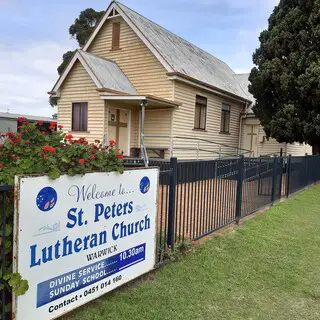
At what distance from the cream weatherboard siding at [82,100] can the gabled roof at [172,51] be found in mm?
2947

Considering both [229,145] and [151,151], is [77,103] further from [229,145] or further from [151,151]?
[229,145]

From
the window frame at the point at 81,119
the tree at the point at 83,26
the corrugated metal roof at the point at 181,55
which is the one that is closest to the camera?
the window frame at the point at 81,119

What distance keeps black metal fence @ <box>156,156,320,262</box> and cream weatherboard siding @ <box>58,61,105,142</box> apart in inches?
285

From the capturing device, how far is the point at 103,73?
14.0m

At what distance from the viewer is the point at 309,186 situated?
13.9m

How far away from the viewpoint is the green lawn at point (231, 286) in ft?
11.3

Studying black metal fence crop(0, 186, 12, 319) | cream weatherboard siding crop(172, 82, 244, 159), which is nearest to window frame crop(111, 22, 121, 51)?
cream weatherboard siding crop(172, 82, 244, 159)

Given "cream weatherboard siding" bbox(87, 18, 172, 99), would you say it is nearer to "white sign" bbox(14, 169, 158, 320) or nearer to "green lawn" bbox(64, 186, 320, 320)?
"green lawn" bbox(64, 186, 320, 320)

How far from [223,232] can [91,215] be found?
12.4 feet

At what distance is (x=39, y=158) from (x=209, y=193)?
360 cm

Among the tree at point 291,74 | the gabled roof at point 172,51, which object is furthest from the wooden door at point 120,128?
the tree at point 291,74

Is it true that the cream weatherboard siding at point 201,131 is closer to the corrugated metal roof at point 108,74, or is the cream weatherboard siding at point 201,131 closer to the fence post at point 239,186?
the corrugated metal roof at point 108,74

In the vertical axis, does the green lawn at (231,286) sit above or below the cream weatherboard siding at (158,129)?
below

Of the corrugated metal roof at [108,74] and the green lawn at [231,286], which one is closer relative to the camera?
the green lawn at [231,286]
